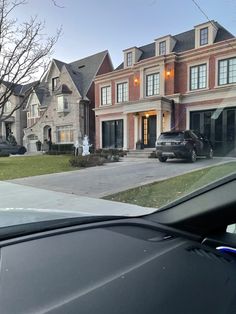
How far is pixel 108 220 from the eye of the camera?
4.32ft

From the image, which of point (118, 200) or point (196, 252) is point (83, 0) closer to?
point (196, 252)

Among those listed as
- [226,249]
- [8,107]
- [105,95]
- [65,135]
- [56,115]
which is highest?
[8,107]

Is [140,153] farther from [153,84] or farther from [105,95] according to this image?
[105,95]

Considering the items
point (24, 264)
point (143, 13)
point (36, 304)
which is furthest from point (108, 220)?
point (143, 13)

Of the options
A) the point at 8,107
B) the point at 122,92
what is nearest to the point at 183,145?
the point at 122,92

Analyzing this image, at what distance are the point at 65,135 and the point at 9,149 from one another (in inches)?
258

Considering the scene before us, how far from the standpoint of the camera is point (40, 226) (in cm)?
106

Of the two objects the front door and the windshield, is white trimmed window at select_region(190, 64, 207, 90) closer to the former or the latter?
the windshield

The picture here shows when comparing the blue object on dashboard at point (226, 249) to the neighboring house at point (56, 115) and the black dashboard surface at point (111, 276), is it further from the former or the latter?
the neighboring house at point (56, 115)

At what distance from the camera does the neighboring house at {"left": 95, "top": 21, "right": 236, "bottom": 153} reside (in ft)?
8.05

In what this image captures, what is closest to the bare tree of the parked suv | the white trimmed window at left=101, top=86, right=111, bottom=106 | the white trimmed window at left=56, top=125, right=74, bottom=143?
the white trimmed window at left=56, top=125, right=74, bottom=143

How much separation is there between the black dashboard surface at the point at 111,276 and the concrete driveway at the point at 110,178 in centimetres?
228

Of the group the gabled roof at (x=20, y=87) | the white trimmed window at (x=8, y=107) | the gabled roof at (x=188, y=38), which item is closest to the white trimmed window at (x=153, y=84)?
the gabled roof at (x=188, y=38)

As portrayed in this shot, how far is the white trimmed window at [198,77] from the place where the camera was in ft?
12.9
